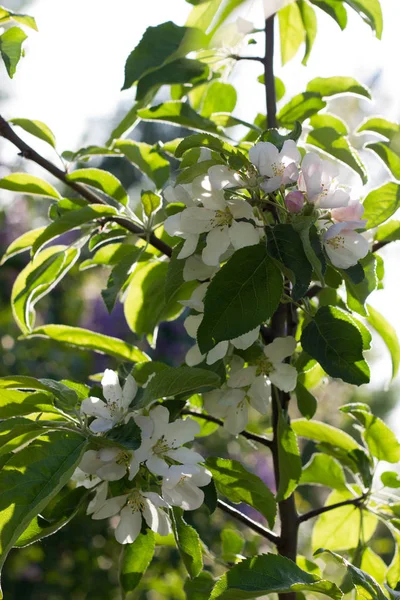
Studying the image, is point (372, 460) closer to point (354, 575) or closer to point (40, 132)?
point (354, 575)

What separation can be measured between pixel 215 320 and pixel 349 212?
0.15 meters

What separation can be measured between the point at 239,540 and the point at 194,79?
0.61 m

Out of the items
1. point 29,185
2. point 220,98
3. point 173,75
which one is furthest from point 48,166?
point 220,98

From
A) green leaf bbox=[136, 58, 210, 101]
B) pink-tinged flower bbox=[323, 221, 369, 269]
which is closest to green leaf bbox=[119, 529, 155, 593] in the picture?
pink-tinged flower bbox=[323, 221, 369, 269]

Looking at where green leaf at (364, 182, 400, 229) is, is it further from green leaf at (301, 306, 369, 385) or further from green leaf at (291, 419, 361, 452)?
green leaf at (291, 419, 361, 452)

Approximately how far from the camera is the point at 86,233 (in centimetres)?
84

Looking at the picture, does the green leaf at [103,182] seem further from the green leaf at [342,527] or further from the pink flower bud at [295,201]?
the green leaf at [342,527]

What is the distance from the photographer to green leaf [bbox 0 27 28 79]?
2.29 ft

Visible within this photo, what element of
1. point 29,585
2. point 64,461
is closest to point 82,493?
point 64,461

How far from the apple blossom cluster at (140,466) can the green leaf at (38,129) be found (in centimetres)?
35

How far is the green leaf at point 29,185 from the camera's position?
2.89ft

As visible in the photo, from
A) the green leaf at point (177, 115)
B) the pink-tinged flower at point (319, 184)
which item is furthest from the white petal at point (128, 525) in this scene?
the green leaf at point (177, 115)

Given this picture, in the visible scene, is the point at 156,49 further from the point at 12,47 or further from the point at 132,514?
the point at 132,514

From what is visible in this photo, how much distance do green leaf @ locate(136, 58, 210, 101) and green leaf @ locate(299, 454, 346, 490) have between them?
46 centimetres
